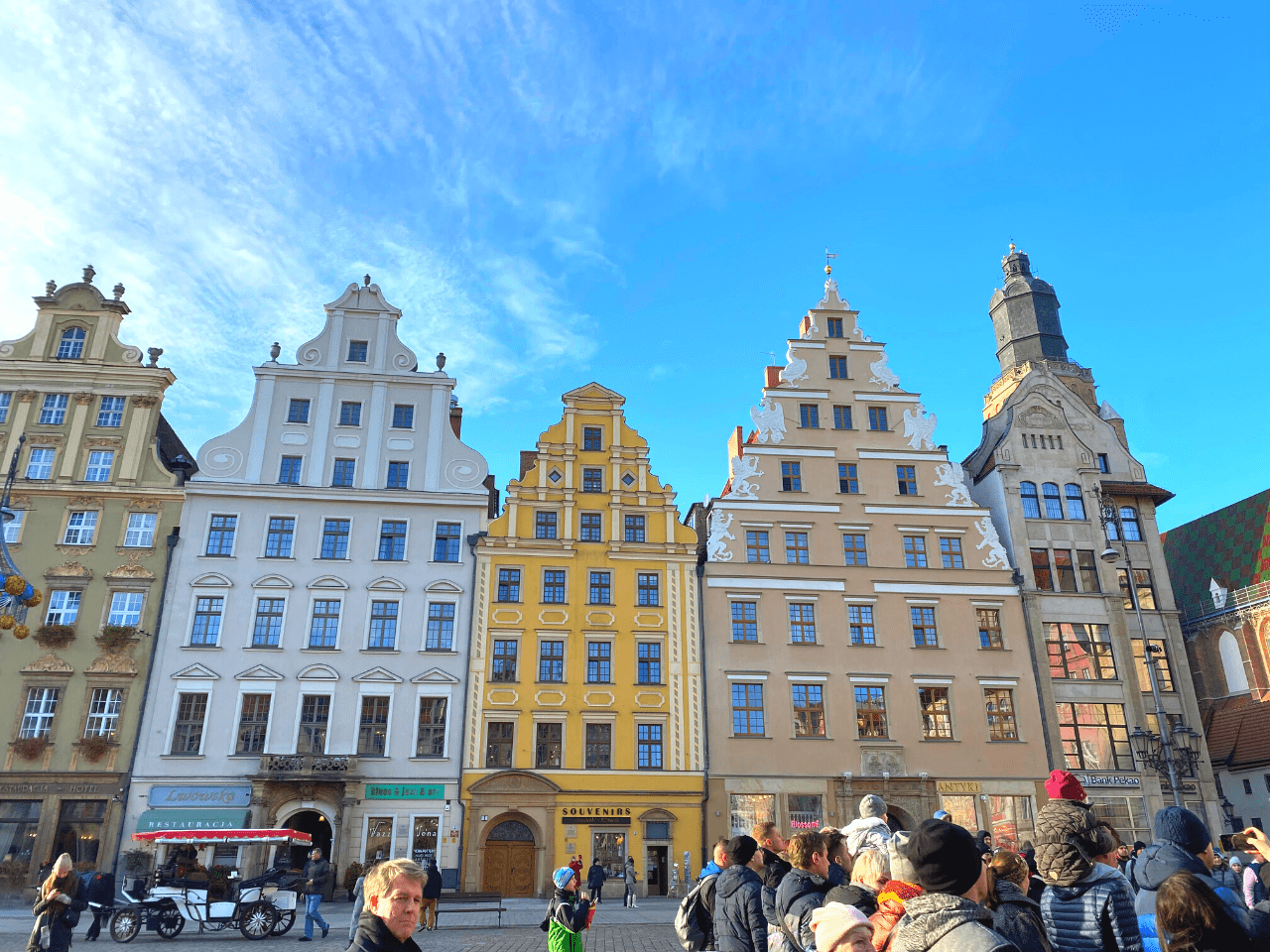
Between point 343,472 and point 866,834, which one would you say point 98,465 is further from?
point 866,834

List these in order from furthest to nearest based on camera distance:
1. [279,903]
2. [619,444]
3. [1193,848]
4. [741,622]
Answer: [619,444], [741,622], [279,903], [1193,848]

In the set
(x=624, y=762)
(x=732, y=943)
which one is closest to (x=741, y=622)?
(x=624, y=762)

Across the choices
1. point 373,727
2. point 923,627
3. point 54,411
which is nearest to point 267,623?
point 373,727

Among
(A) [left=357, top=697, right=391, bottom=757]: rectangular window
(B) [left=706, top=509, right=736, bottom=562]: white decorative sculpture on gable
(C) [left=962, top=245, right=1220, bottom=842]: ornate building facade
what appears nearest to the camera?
(A) [left=357, top=697, right=391, bottom=757]: rectangular window

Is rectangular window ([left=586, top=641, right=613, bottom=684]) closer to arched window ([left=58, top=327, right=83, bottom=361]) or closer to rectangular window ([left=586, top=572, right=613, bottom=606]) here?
rectangular window ([left=586, top=572, right=613, bottom=606])

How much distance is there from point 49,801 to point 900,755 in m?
26.6

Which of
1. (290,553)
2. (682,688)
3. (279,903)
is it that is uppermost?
(290,553)

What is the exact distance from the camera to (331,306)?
36.2m

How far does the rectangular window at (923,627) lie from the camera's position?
109 ft

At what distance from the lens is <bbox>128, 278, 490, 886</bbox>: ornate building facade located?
→ 94.1ft

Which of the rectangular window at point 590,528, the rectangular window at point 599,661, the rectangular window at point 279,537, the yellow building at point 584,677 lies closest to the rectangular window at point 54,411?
the rectangular window at point 279,537

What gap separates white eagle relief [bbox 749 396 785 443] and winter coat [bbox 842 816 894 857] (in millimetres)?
28923

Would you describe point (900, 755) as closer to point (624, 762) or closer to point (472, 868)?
point (624, 762)

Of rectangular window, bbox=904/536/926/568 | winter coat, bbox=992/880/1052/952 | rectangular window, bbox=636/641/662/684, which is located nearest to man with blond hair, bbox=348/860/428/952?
winter coat, bbox=992/880/1052/952
